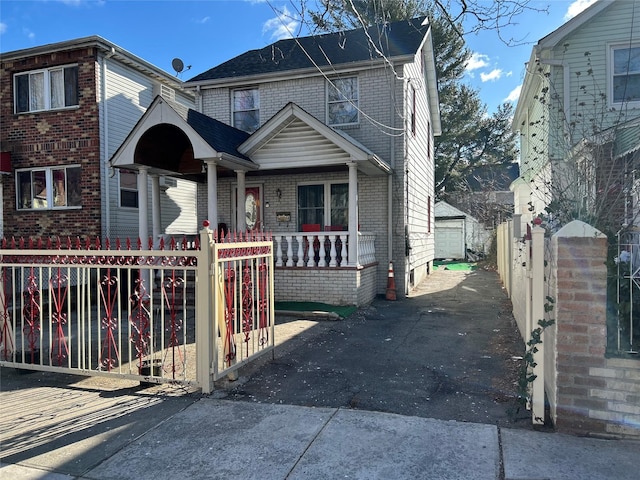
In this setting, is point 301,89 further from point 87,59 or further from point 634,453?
point 634,453

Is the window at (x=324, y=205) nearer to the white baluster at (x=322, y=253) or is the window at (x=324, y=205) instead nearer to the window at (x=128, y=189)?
the white baluster at (x=322, y=253)

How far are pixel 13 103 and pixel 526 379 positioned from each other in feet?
52.4

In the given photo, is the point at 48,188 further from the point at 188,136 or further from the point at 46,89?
the point at 188,136

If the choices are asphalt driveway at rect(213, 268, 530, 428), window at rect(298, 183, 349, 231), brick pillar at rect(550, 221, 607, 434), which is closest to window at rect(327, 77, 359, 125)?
window at rect(298, 183, 349, 231)

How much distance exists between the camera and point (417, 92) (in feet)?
45.9

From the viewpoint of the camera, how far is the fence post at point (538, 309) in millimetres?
3666

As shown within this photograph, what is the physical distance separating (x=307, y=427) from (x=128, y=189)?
12.2m

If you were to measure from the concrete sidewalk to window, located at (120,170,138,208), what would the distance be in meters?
10.6

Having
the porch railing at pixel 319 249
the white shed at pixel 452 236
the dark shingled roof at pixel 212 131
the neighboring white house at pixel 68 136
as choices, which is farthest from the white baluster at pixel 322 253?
the white shed at pixel 452 236

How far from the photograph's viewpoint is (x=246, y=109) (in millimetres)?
13133

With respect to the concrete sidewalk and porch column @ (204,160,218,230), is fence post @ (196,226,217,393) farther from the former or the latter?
porch column @ (204,160,218,230)

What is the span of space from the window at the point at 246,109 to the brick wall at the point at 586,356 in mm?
10856

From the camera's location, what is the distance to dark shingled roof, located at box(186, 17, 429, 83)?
12.1 meters

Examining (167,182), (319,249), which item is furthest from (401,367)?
(167,182)
